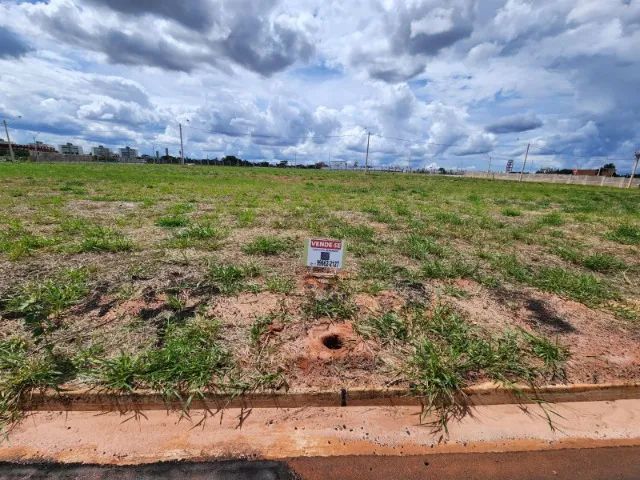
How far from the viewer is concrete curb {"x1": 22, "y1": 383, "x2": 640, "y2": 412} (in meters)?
2.20

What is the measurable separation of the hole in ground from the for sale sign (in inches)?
37.7

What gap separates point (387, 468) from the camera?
1879 mm

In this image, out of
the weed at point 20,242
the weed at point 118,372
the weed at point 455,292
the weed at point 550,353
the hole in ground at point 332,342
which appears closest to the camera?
the weed at point 118,372

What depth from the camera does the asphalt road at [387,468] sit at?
1.80 m

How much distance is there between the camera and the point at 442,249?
18.2 ft

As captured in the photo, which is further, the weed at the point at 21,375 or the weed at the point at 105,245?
the weed at the point at 105,245

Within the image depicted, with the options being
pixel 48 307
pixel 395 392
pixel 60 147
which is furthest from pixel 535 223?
pixel 60 147

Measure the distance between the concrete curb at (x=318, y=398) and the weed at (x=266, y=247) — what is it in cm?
303

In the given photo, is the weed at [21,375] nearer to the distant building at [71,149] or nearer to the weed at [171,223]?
the weed at [171,223]

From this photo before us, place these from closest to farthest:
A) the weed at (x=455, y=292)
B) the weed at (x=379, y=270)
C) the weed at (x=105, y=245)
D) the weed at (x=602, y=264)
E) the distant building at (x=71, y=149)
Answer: the weed at (x=455, y=292) < the weed at (x=379, y=270) < the weed at (x=105, y=245) < the weed at (x=602, y=264) < the distant building at (x=71, y=149)

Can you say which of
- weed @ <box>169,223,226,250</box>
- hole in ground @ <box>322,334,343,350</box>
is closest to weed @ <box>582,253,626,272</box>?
hole in ground @ <box>322,334,343,350</box>

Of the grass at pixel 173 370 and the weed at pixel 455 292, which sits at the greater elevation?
the weed at pixel 455 292

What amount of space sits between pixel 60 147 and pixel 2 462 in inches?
A: 4906

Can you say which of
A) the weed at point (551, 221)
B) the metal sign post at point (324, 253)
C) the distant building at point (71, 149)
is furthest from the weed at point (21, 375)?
the distant building at point (71, 149)
